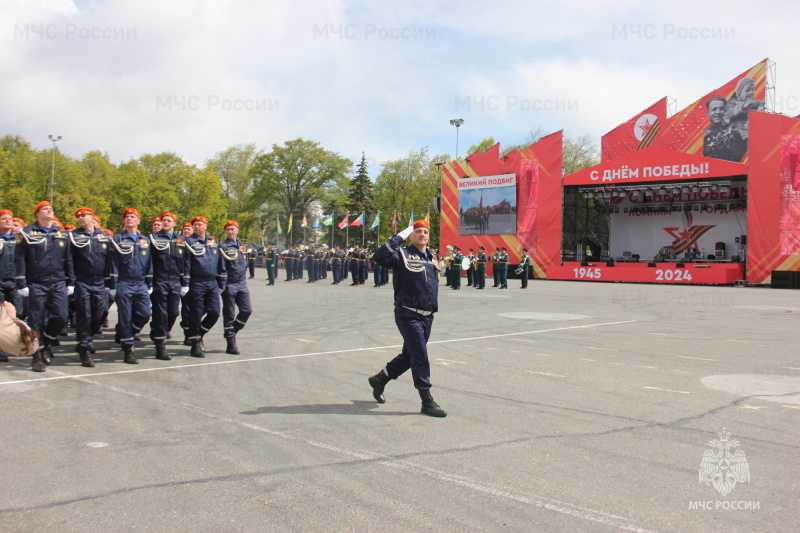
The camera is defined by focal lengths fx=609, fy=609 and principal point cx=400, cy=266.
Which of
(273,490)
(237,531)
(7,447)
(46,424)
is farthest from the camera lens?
(46,424)

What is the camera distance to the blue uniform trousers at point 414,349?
5836 millimetres

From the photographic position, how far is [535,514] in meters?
3.51

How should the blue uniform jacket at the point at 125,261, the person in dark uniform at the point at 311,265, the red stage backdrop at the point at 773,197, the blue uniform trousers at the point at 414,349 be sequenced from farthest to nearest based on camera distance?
the person in dark uniform at the point at 311,265
the red stage backdrop at the point at 773,197
the blue uniform jacket at the point at 125,261
the blue uniform trousers at the point at 414,349

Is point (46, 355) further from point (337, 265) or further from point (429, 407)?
point (337, 265)

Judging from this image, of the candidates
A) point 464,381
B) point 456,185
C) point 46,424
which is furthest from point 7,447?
point 456,185

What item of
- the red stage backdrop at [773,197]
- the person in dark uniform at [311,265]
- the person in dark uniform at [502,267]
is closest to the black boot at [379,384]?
the person in dark uniform at [502,267]

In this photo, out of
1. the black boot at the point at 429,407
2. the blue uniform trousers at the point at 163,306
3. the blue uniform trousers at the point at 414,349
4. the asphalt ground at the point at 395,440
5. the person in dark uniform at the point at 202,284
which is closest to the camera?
the asphalt ground at the point at 395,440

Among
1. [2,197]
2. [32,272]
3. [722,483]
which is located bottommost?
[722,483]

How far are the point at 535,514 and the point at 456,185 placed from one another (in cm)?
4206

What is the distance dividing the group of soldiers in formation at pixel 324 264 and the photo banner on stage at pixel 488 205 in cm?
1143

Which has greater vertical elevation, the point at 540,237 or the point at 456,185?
→ the point at 456,185

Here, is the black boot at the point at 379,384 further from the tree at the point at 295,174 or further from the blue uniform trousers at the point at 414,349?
the tree at the point at 295,174

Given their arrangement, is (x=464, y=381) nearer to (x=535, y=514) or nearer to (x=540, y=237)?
(x=535, y=514)

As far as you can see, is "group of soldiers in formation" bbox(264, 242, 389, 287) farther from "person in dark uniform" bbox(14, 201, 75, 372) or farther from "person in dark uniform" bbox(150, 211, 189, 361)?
"person in dark uniform" bbox(14, 201, 75, 372)
